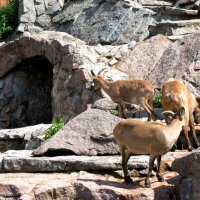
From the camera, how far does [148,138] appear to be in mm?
7664

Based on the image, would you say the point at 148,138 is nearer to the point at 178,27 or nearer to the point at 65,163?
A: the point at 65,163

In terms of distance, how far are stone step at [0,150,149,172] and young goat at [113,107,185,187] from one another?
0.52 m

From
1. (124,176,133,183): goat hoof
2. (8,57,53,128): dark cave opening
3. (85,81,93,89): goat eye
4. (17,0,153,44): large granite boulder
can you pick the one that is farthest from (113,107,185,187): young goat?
(8,57,53,128): dark cave opening

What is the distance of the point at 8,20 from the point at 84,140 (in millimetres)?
11671

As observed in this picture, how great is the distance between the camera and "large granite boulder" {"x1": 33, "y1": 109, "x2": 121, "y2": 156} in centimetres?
918

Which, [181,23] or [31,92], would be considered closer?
[181,23]

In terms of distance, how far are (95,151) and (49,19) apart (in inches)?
437

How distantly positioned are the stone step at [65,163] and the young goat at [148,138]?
52cm

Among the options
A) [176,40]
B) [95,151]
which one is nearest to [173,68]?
[176,40]

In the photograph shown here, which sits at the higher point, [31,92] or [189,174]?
[189,174]

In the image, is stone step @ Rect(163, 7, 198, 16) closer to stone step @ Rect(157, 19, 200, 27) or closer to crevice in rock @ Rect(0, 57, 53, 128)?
stone step @ Rect(157, 19, 200, 27)

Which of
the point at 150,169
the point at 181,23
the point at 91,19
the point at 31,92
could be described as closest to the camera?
the point at 150,169

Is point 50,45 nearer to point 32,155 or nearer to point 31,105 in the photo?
point 31,105

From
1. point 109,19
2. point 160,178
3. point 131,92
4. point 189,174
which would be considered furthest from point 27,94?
point 189,174
